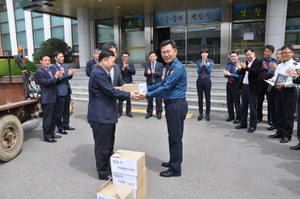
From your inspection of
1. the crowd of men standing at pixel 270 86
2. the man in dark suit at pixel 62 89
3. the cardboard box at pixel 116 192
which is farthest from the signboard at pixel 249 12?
the cardboard box at pixel 116 192

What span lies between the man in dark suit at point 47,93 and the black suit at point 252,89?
415 centimetres

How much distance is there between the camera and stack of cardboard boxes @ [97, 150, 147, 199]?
2740 mm

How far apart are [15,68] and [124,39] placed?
28.3ft

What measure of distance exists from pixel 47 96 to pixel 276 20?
8.95m

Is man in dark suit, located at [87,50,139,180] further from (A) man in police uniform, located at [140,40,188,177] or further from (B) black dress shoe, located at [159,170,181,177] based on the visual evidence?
(B) black dress shoe, located at [159,170,181,177]

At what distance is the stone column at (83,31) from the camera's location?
1301 cm

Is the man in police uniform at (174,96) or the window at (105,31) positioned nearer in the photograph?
→ the man in police uniform at (174,96)

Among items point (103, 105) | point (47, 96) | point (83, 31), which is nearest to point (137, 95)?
point (103, 105)

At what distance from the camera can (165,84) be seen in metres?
3.31

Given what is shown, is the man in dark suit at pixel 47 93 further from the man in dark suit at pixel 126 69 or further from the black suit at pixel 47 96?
the man in dark suit at pixel 126 69

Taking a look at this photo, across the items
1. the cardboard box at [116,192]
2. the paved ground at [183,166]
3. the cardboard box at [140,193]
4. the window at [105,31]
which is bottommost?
the paved ground at [183,166]

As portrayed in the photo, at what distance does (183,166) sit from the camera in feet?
12.4

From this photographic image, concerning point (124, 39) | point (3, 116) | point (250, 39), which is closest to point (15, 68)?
point (3, 116)

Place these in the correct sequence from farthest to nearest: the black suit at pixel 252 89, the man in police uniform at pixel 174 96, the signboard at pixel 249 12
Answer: the signboard at pixel 249 12 < the black suit at pixel 252 89 < the man in police uniform at pixel 174 96
